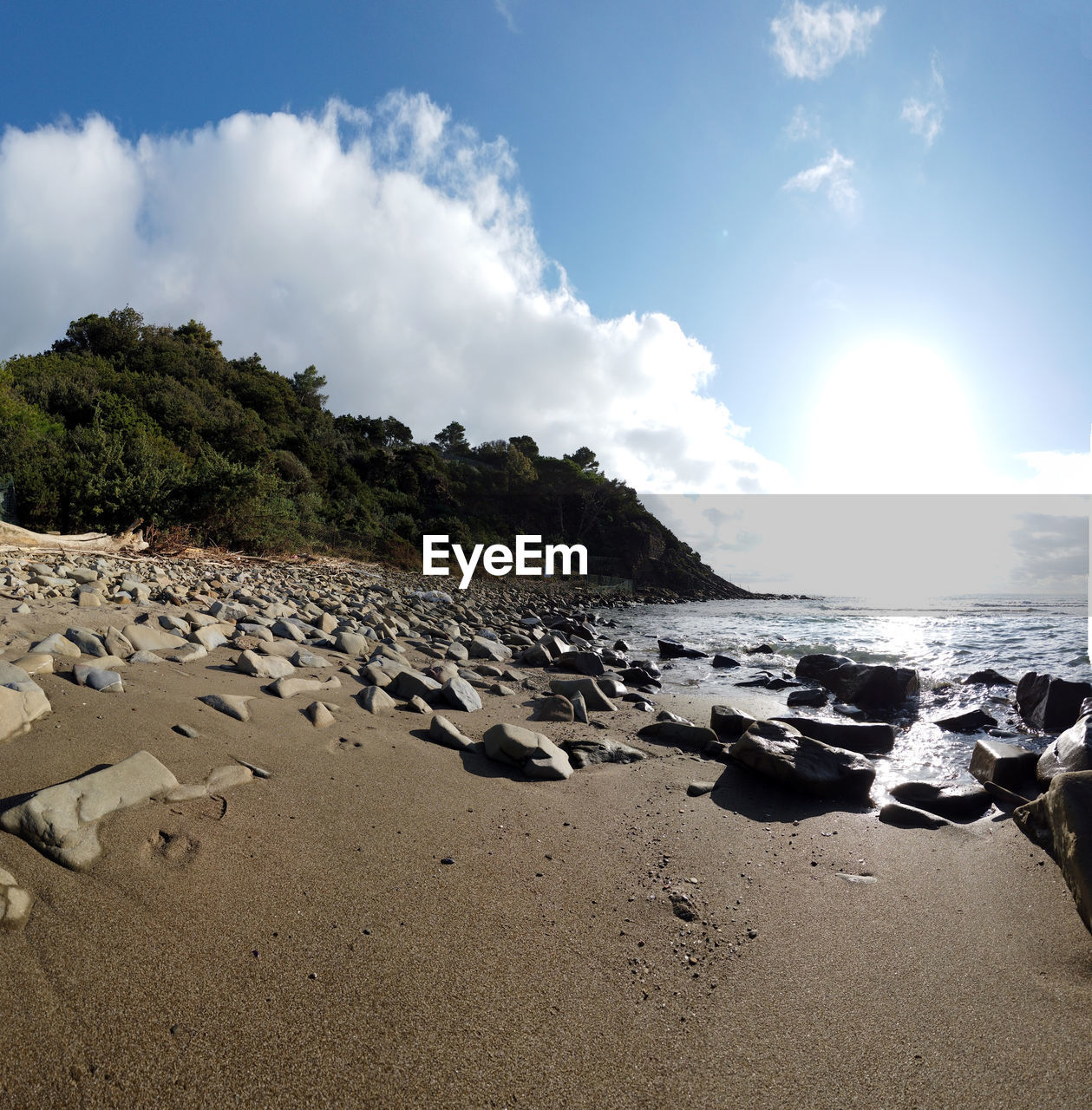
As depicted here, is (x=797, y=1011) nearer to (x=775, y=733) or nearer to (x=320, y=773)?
(x=320, y=773)

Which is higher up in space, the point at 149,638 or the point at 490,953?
the point at 149,638

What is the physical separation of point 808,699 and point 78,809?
6789mm

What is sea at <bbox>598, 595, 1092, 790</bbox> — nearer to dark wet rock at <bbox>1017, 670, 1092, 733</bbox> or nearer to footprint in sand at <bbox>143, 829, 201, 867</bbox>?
dark wet rock at <bbox>1017, 670, 1092, 733</bbox>

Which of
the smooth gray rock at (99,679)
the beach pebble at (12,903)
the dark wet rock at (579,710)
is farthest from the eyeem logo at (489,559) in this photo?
the beach pebble at (12,903)

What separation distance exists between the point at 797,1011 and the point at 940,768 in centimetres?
355

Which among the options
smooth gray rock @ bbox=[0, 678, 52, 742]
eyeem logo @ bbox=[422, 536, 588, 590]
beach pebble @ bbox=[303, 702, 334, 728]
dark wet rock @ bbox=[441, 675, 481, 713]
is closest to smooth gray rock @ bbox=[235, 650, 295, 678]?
beach pebble @ bbox=[303, 702, 334, 728]

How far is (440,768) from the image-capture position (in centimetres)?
316

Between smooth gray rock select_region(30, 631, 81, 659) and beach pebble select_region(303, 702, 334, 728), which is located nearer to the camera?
smooth gray rock select_region(30, 631, 81, 659)

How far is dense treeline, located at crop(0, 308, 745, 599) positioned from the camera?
13.7 metres

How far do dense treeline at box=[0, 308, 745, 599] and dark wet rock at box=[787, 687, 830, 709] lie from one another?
14.4 meters

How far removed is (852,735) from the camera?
4758 mm

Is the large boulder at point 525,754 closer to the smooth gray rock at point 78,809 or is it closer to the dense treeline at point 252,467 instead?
the smooth gray rock at point 78,809

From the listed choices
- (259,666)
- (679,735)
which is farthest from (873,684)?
(259,666)

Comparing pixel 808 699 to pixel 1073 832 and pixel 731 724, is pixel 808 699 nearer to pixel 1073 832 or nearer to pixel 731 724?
pixel 731 724
